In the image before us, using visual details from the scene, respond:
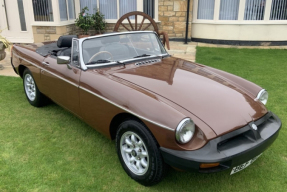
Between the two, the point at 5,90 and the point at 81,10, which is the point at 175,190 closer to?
the point at 5,90

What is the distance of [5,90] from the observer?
5336 millimetres

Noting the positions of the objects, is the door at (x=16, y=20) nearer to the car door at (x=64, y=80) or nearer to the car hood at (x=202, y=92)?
the car door at (x=64, y=80)

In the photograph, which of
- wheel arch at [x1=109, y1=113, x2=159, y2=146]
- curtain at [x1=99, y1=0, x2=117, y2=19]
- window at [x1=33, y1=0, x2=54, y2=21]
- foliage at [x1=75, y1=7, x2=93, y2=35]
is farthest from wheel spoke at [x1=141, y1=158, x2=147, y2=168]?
curtain at [x1=99, y1=0, x2=117, y2=19]

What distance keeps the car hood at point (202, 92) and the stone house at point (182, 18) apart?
6871mm

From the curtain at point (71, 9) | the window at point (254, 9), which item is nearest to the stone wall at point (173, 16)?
the window at point (254, 9)

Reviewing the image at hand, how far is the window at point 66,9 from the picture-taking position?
927 centimetres

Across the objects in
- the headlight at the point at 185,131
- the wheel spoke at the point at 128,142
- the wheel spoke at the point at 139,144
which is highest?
the headlight at the point at 185,131

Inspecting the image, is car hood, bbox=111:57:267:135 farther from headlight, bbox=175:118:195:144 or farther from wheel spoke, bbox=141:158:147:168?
wheel spoke, bbox=141:158:147:168

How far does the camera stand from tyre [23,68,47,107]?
4.35 meters

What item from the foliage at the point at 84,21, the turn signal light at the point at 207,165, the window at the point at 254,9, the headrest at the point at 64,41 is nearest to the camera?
the turn signal light at the point at 207,165

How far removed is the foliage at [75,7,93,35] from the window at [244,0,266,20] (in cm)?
579

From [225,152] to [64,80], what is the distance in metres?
2.20

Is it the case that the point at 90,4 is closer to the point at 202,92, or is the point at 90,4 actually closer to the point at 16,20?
the point at 16,20

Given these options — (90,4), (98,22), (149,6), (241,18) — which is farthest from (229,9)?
(90,4)
